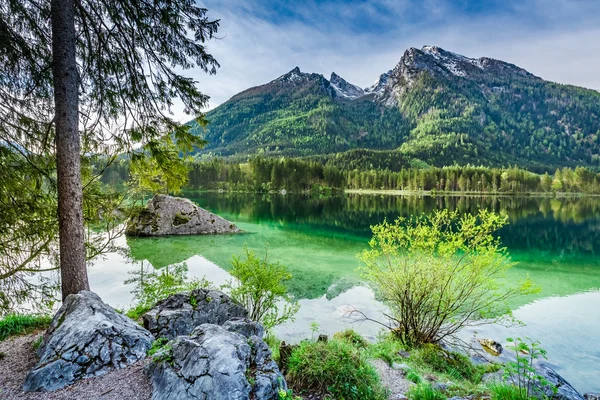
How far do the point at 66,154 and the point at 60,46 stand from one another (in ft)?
7.14

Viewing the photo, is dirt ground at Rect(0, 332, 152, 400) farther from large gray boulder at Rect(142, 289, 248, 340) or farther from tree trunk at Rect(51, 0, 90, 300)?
large gray boulder at Rect(142, 289, 248, 340)

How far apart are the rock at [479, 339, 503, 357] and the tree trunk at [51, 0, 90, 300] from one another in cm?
1185

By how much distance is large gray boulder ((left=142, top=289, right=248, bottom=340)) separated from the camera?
24.5 ft

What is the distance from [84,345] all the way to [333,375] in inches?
171

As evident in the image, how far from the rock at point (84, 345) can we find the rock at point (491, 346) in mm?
10139

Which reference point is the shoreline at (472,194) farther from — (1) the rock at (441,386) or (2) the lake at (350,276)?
(1) the rock at (441,386)

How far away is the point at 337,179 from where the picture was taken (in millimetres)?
130750

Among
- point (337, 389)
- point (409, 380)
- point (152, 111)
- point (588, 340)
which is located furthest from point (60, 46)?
point (588, 340)

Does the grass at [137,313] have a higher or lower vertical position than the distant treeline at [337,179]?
lower

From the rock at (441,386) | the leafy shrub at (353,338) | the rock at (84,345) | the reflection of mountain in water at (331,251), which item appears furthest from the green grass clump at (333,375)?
the reflection of mountain in water at (331,251)

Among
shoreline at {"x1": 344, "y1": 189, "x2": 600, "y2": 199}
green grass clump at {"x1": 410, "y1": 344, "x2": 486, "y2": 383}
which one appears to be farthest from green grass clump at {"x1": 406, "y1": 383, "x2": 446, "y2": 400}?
shoreline at {"x1": 344, "y1": 189, "x2": 600, "y2": 199}

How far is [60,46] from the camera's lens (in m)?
6.25

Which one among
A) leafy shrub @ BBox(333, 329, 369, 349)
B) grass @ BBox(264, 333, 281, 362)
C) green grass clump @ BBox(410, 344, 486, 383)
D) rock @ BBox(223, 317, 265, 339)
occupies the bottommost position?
green grass clump @ BBox(410, 344, 486, 383)

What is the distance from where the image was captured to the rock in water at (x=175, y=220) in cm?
2675
